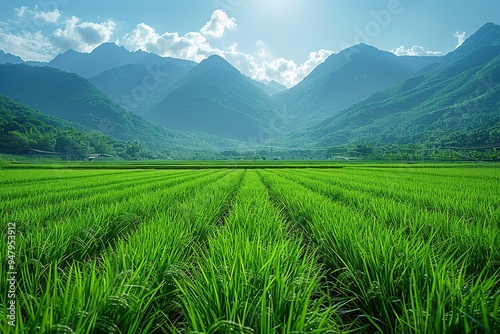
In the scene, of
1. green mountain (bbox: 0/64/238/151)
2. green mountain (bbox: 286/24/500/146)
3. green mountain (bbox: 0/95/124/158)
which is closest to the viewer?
green mountain (bbox: 0/95/124/158)

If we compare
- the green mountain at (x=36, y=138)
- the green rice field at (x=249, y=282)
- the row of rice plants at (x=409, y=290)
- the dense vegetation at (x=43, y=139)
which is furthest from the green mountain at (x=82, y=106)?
the row of rice plants at (x=409, y=290)

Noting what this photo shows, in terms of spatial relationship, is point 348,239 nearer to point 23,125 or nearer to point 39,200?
point 39,200

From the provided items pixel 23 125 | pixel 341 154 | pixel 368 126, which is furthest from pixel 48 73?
pixel 368 126

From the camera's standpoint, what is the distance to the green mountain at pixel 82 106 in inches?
5812

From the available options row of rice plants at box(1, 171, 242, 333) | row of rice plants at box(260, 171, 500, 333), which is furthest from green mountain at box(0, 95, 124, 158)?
row of rice plants at box(260, 171, 500, 333)

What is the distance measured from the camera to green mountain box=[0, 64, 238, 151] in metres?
148

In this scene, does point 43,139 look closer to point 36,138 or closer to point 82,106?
point 36,138

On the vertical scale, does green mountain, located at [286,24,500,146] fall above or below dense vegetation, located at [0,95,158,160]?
above

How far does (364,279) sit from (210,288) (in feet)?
3.77

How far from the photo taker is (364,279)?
1.94 metres

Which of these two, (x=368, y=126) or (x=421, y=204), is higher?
(x=368, y=126)

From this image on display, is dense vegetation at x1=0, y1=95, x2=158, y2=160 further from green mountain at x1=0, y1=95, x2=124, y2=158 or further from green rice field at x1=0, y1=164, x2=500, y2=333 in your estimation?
green rice field at x1=0, y1=164, x2=500, y2=333

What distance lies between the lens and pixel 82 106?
6043 inches

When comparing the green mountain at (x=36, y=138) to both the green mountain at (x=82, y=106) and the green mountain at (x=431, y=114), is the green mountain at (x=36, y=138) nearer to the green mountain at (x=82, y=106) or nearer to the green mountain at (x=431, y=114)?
the green mountain at (x=82, y=106)
